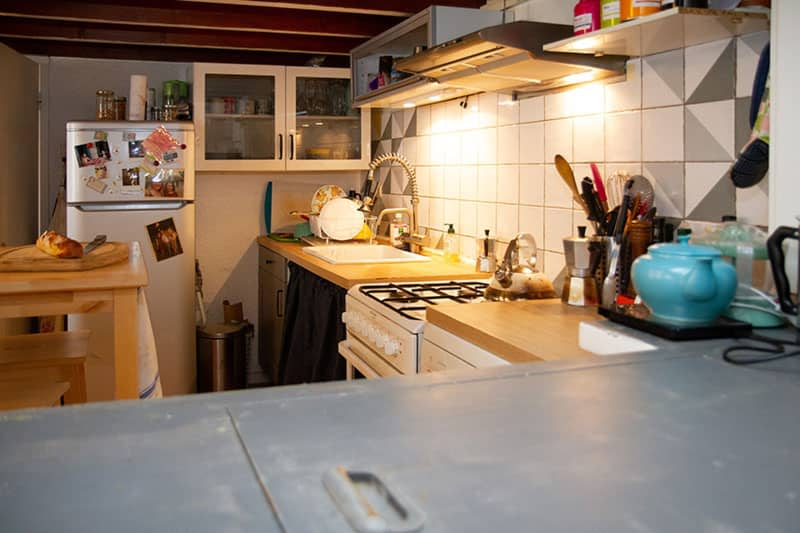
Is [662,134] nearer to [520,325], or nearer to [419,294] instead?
[520,325]

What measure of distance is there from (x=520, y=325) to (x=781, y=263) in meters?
0.66

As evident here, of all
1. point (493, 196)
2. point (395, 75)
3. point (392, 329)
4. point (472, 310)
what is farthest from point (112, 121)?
point (472, 310)

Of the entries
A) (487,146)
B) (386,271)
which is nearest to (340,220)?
(386,271)

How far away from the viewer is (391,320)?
7.80 feet

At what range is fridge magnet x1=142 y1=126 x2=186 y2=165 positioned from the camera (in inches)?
158

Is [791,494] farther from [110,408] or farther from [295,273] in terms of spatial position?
[295,273]

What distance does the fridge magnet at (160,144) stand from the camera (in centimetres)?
402

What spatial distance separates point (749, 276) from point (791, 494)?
0.95m

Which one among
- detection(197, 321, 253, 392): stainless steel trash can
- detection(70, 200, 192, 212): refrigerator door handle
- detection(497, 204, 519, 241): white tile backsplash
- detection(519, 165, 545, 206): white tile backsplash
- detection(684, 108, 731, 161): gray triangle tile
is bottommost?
detection(197, 321, 253, 392): stainless steel trash can

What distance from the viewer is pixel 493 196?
3168 mm

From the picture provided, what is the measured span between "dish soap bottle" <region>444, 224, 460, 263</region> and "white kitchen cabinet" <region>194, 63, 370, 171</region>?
4.13 ft

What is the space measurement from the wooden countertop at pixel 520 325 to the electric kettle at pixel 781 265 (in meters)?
0.38

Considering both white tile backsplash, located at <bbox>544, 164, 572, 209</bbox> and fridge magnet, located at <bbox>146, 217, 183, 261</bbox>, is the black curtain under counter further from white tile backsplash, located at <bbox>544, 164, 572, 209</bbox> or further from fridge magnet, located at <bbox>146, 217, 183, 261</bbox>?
white tile backsplash, located at <bbox>544, 164, 572, 209</bbox>

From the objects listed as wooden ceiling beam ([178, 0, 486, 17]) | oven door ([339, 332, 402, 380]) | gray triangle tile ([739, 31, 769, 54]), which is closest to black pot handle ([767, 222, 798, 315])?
gray triangle tile ([739, 31, 769, 54])
